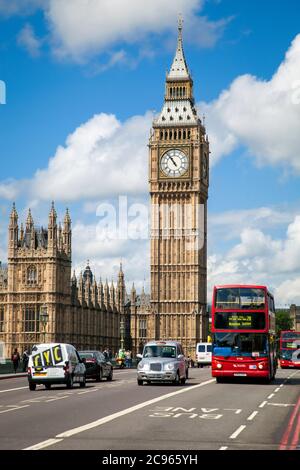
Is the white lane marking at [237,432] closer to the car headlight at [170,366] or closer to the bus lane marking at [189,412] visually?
the bus lane marking at [189,412]

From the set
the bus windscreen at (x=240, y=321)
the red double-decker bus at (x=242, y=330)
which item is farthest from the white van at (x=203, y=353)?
the bus windscreen at (x=240, y=321)

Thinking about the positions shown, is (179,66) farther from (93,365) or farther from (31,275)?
(93,365)

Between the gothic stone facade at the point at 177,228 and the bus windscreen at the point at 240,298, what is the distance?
263 ft

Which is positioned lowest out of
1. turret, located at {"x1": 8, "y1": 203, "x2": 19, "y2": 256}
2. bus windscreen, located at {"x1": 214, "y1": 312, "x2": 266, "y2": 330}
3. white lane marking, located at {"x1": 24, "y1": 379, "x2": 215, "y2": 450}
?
white lane marking, located at {"x1": 24, "y1": 379, "x2": 215, "y2": 450}

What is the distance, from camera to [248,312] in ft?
117

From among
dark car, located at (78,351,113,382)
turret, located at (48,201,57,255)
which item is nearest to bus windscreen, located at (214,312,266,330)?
dark car, located at (78,351,113,382)

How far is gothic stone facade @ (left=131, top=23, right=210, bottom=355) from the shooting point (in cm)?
11681

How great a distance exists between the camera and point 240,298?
35344 mm

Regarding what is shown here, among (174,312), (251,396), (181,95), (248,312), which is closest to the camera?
(251,396)

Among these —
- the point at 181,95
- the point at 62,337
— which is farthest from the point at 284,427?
the point at 181,95

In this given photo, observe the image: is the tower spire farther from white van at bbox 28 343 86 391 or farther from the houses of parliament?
white van at bbox 28 343 86 391

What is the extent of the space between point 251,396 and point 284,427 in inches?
393

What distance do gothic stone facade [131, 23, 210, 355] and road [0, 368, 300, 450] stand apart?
8502 cm

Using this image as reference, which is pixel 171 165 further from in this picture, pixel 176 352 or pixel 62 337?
pixel 176 352
